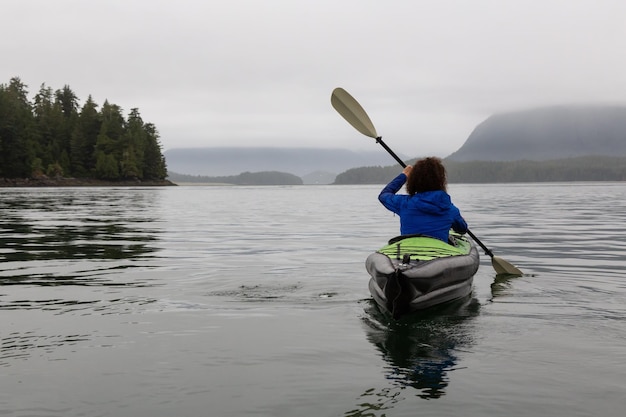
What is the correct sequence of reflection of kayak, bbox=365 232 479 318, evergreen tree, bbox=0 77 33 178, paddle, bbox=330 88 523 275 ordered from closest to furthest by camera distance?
reflection of kayak, bbox=365 232 479 318
paddle, bbox=330 88 523 275
evergreen tree, bbox=0 77 33 178

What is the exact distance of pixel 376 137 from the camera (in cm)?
1445

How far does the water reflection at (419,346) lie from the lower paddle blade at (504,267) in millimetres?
3064

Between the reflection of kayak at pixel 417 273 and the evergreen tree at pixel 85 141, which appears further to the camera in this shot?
the evergreen tree at pixel 85 141

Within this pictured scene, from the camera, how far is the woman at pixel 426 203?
30.8 ft

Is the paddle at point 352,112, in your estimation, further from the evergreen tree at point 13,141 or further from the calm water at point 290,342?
the evergreen tree at point 13,141

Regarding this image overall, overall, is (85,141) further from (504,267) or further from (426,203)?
(426,203)

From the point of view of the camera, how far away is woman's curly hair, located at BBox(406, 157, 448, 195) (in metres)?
9.38

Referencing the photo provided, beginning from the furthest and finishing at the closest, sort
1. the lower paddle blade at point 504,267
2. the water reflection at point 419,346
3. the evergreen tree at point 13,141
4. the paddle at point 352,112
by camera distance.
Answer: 1. the evergreen tree at point 13,141
2. the paddle at point 352,112
3. the lower paddle blade at point 504,267
4. the water reflection at point 419,346

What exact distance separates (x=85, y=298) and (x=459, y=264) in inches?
245

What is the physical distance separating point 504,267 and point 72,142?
136 meters

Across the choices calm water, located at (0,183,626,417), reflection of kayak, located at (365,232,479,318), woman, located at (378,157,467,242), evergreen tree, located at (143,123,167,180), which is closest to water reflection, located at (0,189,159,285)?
calm water, located at (0,183,626,417)

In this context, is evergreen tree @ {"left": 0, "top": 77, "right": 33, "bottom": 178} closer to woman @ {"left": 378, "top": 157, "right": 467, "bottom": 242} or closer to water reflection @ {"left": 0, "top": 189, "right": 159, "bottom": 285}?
water reflection @ {"left": 0, "top": 189, "right": 159, "bottom": 285}

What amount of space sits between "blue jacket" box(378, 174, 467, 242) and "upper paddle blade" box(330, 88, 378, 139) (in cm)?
511

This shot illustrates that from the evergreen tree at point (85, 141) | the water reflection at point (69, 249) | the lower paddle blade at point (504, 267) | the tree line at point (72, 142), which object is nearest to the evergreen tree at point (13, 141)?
the tree line at point (72, 142)
